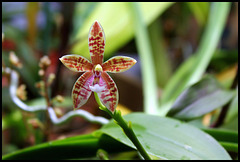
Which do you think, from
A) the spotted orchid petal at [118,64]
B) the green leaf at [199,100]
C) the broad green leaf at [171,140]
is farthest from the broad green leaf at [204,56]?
Result: the spotted orchid petal at [118,64]

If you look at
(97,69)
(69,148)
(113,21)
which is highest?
(113,21)

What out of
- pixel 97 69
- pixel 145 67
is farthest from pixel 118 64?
pixel 145 67

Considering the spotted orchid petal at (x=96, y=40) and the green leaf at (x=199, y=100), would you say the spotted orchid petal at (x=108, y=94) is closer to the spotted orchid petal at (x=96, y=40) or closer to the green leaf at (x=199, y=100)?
the spotted orchid petal at (x=96, y=40)

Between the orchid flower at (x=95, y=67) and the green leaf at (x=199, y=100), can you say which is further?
the green leaf at (x=199, y=100)

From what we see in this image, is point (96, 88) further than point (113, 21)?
No

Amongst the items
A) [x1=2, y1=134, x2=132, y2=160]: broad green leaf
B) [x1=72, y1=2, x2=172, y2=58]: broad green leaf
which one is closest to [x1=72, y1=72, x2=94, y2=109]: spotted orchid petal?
[x1=2, y1=134, x2=132, y2=160]: broad green leaf

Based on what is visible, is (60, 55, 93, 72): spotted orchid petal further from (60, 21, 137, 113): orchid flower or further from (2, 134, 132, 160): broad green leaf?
(2, 134, 132, 160): broad green leaf

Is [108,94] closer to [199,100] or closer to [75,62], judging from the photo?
[75,62]

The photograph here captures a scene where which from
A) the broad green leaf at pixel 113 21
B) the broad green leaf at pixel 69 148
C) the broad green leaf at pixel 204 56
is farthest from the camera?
the broad green leaf at pixel 113 21
